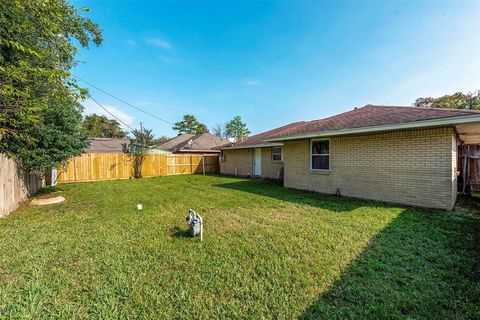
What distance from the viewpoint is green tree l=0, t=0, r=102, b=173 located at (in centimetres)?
392

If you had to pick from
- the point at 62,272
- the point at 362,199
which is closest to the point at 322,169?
the point at 362,199

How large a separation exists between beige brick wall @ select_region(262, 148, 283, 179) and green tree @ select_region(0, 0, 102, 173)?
1022cm

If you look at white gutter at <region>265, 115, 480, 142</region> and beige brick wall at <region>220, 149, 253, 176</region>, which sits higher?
white gutter at <region>265, 115, 480, 142</region>

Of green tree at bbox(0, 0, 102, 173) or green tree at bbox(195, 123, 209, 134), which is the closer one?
green tree at bbox(0, 0, 102, 173)

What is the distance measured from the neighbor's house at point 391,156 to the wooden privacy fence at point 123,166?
11.0m

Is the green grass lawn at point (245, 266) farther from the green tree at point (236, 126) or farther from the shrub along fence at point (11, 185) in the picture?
the green tree at point (236, 126)

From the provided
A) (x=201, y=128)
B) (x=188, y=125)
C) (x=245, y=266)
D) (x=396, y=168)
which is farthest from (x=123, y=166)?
(x=201, y=128)

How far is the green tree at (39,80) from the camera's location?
3.92m

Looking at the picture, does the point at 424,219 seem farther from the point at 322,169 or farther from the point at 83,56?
the point at 83,56

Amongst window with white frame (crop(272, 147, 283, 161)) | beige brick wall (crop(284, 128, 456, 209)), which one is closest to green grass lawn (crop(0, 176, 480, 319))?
beige brick wall (crop(284, 128, 456, 209))

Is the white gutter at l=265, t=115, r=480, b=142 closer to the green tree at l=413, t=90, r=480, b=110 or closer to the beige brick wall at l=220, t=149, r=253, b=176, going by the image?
the beige brick wall at l=220, t=149, r=253, b=176

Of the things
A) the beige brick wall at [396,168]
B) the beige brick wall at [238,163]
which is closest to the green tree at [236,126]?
the beige brick wall at [238,163]

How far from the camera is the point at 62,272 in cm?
284

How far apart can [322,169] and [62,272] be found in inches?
336
